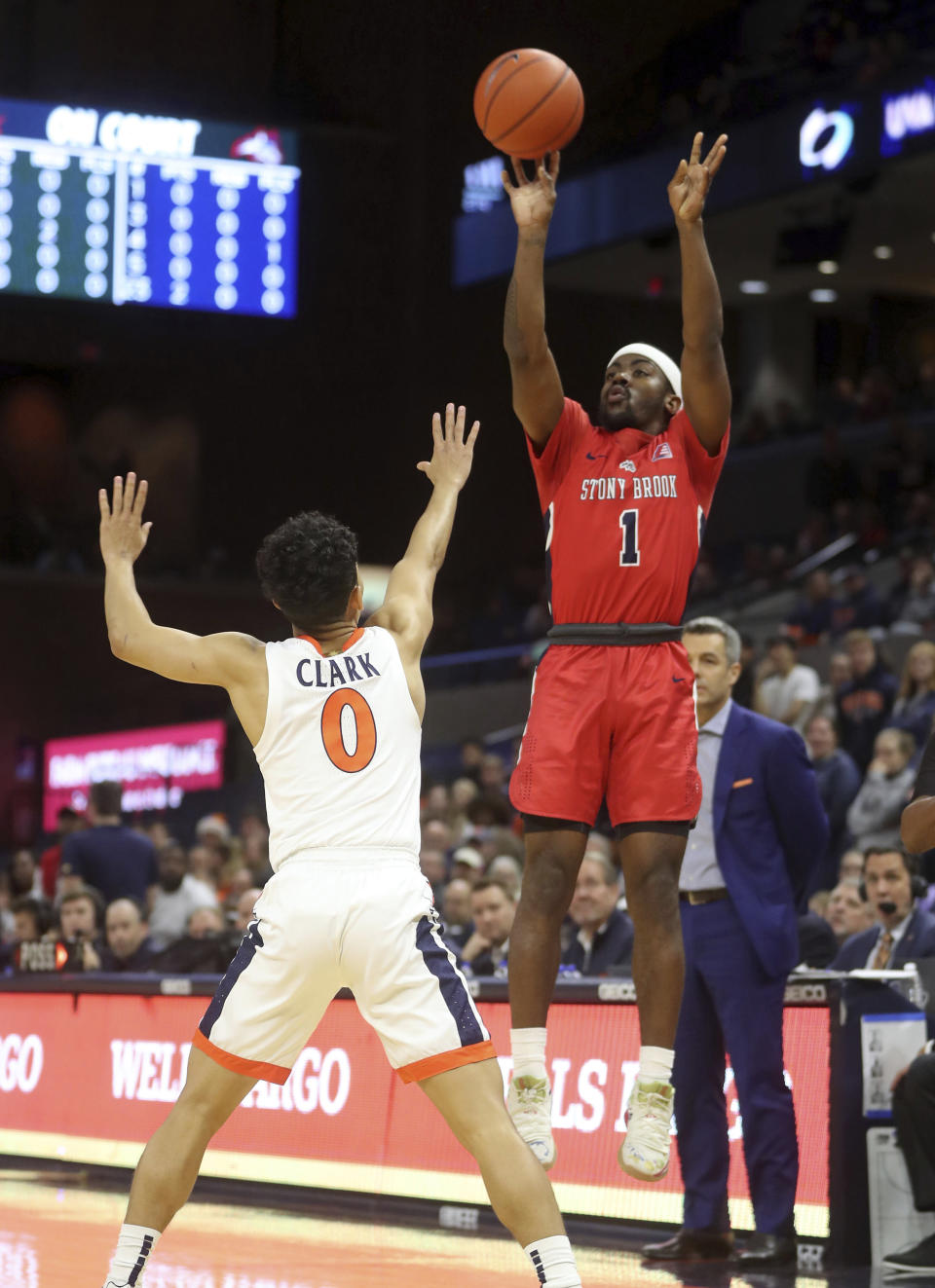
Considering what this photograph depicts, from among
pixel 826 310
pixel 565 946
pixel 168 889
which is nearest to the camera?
pixel 565 946

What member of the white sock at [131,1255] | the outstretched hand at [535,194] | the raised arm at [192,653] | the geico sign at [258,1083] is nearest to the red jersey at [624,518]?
the outstretched hand at [535,194]

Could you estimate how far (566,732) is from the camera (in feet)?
18.2

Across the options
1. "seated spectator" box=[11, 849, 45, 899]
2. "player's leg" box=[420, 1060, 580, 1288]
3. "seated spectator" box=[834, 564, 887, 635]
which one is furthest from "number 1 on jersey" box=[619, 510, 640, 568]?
"seated spectator" box=[11, 849, 45, 899]

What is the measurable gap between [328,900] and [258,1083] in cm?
419

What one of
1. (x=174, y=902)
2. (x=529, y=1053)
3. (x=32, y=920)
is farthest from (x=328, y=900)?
(x=174, y=902)

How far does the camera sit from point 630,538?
5625 millimetres

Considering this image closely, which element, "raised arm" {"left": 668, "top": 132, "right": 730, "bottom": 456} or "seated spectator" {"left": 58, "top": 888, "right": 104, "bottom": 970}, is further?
"seated spectator" {"left": 58, "top": 888, "right": 104, "bottom": 970}

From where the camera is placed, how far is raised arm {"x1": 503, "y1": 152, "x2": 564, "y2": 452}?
5.45 meters

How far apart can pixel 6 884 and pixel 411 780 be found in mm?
13978

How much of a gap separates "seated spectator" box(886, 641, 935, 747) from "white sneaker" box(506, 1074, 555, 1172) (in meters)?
7.33

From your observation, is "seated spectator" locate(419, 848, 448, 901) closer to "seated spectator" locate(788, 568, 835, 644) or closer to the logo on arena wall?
"seated spectator" locate(788, 568, 835, 644)

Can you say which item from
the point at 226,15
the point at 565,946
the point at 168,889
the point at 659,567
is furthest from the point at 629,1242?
the point at 226,15

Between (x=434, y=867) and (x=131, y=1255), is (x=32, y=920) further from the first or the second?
(x=131, y=1255)

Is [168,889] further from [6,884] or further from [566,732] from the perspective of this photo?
[566,732]
